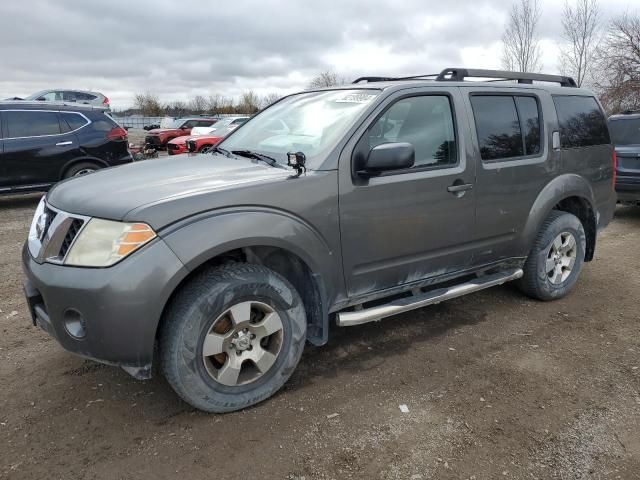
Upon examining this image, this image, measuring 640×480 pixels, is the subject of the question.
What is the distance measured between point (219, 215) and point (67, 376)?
5.23 ft

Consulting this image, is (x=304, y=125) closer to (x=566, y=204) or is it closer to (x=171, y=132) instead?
(x=566, y=204)

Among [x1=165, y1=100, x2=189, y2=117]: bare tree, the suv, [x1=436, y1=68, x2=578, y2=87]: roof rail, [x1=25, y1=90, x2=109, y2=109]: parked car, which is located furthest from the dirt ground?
[x1=165, y1=100, x2=189, y2=117]: bare tree

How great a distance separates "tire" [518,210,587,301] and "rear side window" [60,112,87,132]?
803 cm

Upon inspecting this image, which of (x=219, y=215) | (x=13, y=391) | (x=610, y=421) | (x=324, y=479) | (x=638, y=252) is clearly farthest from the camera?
Answer: (x=638, y=252)

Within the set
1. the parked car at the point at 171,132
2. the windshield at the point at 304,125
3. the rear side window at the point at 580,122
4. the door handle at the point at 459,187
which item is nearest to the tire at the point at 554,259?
the rear side window at the point at 580,122

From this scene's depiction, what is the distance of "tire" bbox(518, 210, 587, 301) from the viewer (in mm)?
4293

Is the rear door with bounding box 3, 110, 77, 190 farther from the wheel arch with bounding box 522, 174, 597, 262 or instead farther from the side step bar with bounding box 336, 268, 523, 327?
the wheel arch with bounding box 522, 174, 597, 262

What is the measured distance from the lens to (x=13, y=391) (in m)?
3.07

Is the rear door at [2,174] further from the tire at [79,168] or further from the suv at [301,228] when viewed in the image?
the suv at [301,228]

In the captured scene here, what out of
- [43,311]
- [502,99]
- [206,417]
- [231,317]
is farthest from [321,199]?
[502,99]

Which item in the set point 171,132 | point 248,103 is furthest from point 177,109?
point 171,132

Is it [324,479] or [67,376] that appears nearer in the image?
[324,479]

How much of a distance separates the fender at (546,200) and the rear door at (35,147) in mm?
7897

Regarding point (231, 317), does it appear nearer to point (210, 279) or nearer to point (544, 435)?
point (210, 279)
